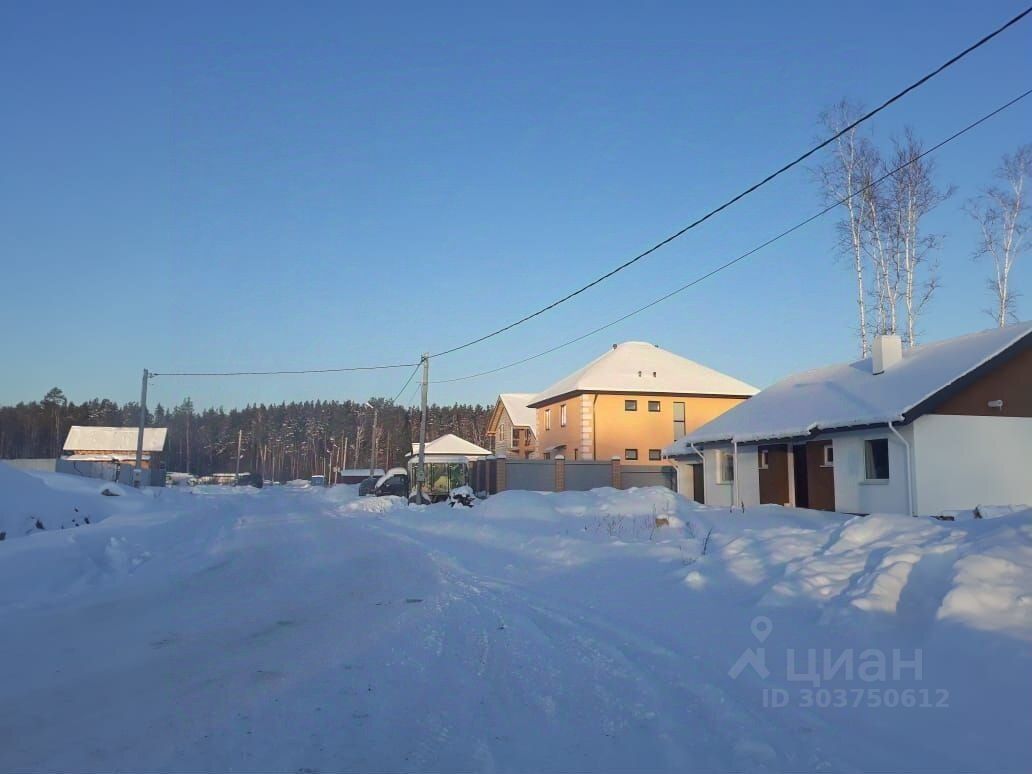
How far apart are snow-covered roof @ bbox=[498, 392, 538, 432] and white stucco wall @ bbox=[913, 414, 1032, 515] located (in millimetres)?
33386

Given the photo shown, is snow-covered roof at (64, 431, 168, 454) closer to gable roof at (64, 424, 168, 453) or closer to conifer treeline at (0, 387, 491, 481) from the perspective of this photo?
gable roof at (64, 424, 168, 453)

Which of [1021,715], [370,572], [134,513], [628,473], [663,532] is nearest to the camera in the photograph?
[1021,715]

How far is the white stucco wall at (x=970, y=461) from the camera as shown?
2042cm

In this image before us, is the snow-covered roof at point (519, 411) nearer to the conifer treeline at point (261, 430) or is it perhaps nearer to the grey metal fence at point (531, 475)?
the grey metal fence at point (531, 475)

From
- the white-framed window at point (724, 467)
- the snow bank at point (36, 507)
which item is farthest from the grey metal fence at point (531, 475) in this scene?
the snow bank at point (36, 507)

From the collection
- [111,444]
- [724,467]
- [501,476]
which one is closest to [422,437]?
[501,476]

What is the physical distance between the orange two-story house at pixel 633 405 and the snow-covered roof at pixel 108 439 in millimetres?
63161

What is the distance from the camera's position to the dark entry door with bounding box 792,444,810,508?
25.5 meters

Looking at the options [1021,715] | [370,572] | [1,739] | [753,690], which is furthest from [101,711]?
[370,572]

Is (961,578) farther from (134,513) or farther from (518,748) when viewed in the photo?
(134,513)

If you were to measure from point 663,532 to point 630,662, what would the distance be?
29.9 ft

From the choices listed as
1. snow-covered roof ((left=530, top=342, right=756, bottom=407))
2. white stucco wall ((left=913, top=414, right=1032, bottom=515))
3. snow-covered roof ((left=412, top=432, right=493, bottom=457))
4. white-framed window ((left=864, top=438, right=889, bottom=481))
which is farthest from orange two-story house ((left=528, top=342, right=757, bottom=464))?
white stucco wall ((left=913, top=414, right=1032, bottom=515))

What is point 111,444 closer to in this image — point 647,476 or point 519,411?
point 519,411

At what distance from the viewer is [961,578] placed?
7.48m
